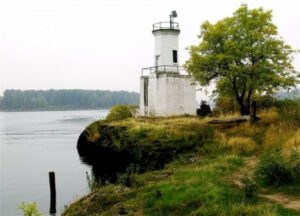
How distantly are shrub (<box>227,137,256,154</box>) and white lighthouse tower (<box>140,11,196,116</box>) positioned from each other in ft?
58.5

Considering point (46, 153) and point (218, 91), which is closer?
point (218, 91)

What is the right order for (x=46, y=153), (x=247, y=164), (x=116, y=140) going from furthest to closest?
1. (x=46, y=153)
2. (x=116, y=140)
3. (x=247, y=164)

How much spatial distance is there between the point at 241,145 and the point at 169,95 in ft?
64.2

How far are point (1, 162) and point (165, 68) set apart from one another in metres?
19.5

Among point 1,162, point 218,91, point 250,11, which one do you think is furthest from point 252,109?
point 1,162

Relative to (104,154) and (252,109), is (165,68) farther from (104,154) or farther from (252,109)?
(252,109)

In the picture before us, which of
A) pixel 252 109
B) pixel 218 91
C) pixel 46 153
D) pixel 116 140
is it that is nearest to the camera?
pixel 252 109

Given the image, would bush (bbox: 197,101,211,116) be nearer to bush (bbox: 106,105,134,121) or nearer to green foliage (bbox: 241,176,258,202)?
bush (bbox: 106,105,134,121)

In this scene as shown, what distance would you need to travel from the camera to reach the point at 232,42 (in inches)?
1167

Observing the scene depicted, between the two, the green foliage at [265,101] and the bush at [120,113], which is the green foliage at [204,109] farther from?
the green foliage at [265,101]

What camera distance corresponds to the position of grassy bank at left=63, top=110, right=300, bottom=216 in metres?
12.0

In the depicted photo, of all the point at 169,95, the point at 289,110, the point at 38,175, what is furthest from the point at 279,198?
the point at 169,95

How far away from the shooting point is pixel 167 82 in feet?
138

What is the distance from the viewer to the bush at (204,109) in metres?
41.8
